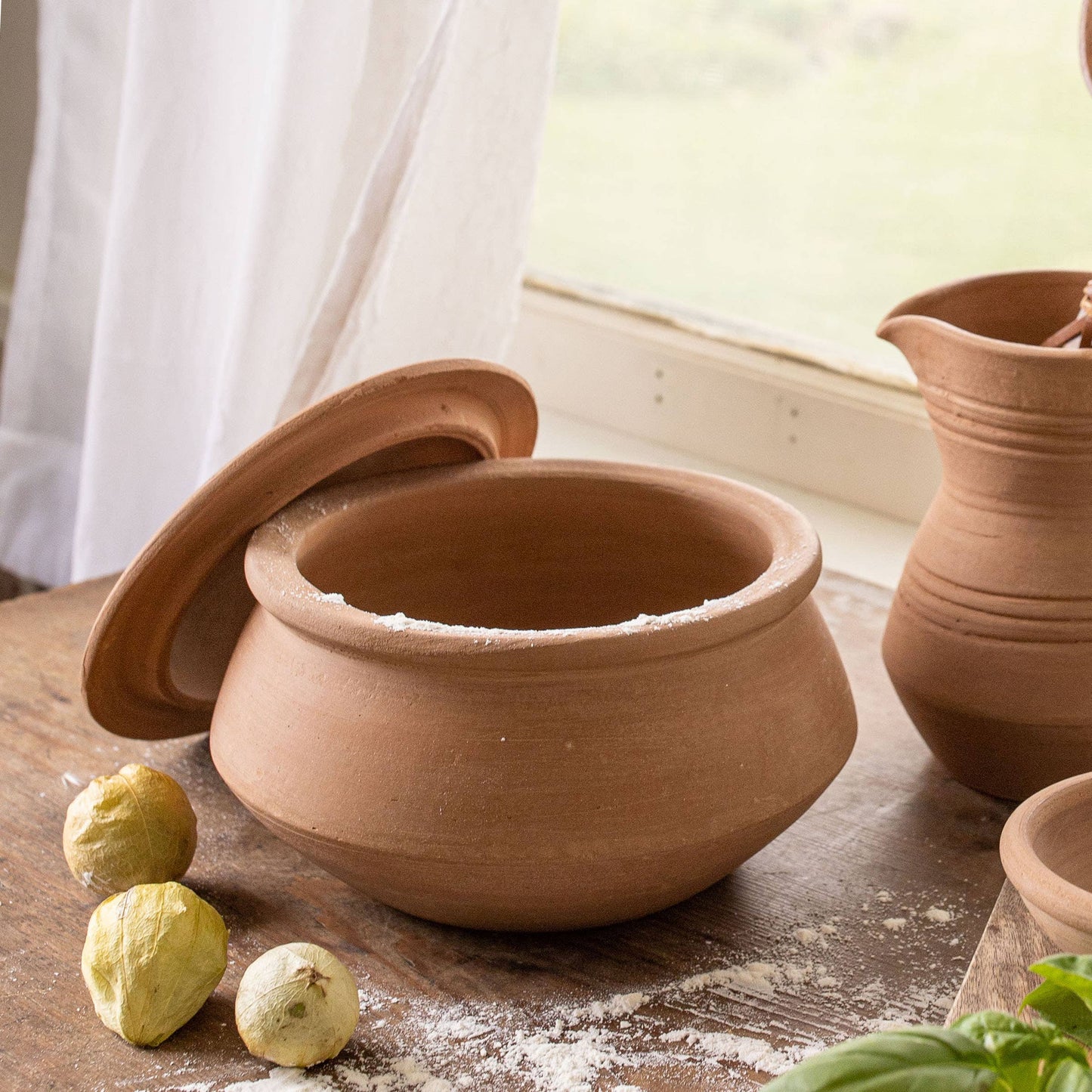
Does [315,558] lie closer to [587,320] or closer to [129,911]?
[129,911]

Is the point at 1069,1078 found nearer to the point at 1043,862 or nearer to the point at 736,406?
the point at 1043,862

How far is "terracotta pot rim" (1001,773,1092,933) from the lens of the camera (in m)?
0.45

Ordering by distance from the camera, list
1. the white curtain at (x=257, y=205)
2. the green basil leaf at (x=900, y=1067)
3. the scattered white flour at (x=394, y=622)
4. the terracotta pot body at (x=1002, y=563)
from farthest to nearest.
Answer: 1. the white curtain at (x=257, y=205)
2. the terracotta pot body at (x=1002, y=563)
3. the scattered white flour at (x=394, y=622)
4. the green basil leaf at (x=900, y=1067)

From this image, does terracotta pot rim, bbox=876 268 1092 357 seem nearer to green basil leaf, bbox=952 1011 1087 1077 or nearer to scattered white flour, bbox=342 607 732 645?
scattered white flour, bbox=342 607 732 645

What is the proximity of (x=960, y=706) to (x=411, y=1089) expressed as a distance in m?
0.35

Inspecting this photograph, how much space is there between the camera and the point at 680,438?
1325 mm

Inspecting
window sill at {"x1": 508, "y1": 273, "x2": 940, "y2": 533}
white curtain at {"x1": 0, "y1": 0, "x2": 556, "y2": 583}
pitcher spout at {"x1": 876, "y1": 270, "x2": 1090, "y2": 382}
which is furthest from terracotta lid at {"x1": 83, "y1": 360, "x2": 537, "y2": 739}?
window sill at {"x1": 508, "y1": 273, "x2": 940, "y2": 533}

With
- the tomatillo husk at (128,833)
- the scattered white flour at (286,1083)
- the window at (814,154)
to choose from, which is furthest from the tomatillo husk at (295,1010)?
the window at (814,154)

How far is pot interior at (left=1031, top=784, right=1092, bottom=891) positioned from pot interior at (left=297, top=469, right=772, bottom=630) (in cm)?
21

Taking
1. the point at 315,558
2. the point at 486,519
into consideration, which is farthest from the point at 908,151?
the point at 315,558

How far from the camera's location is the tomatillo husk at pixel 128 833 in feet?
2.05

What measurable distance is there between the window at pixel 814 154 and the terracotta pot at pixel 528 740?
623 millimetres

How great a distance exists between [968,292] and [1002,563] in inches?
6.4

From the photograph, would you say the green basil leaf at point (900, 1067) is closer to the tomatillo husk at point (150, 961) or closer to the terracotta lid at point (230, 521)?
the tomatillo husk at point (150, 961)
